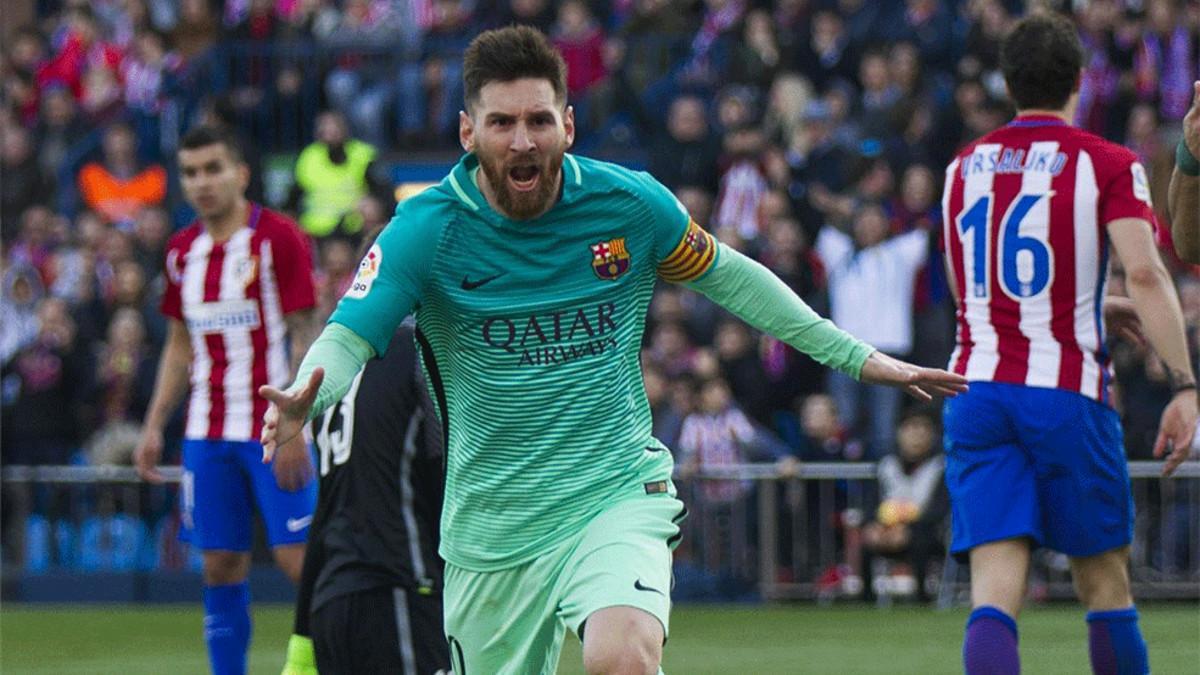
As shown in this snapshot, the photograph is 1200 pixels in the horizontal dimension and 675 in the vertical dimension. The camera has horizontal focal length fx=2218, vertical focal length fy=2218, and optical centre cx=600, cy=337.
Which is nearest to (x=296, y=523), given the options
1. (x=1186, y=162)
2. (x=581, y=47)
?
(x=1186, y=162)

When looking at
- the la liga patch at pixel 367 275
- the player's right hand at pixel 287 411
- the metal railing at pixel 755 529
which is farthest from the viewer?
the metal railing at pixel 755 529

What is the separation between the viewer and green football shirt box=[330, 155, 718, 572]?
600 centimetres

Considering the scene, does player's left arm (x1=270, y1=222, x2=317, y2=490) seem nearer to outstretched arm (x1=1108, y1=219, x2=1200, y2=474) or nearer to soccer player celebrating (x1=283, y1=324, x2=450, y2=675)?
soccer player celebrating (x1=283, y1=324, x2=450, y2=675)

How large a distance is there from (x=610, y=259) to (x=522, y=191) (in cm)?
34

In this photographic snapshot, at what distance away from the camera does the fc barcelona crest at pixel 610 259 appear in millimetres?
6090

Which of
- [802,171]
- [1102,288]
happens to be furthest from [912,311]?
[1102,288]

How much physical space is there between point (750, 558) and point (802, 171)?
10.6ft

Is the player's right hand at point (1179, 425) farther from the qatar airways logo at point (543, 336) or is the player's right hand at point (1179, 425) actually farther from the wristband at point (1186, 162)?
the qatar airways logo at point (543, 336)

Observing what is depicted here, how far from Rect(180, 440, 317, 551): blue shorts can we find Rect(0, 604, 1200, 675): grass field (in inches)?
63.0

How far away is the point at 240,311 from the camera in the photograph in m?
9.91

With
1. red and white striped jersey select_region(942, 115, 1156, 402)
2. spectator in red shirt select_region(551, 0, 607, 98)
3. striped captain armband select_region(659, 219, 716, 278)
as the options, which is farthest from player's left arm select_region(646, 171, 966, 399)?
spectator in red shirt select_region(551, 0, 607, 98)

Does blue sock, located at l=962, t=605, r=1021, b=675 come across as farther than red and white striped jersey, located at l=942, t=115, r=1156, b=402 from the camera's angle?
No

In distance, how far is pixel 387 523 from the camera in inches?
258

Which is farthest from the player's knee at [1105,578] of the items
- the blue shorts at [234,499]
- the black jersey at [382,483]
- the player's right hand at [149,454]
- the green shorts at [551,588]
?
the player's right hand at [149,454]
